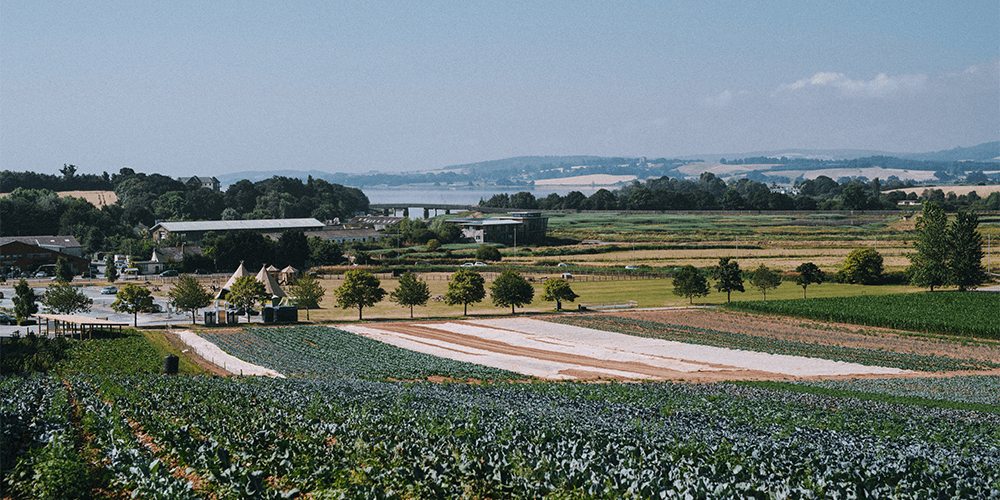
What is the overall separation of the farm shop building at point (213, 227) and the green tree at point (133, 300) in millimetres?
86092

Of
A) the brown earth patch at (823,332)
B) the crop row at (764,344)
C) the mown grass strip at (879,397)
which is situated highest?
the mown grass strip at (879,397)

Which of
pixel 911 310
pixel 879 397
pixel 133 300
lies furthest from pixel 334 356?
pixel 911 310

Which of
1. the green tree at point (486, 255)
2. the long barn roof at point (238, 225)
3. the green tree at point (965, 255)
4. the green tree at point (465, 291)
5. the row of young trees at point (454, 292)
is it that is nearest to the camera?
the row of young trees at point (454, 292)

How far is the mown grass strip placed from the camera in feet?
102

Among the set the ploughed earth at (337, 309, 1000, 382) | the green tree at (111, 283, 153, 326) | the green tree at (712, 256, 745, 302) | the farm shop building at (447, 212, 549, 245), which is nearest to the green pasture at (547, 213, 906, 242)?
the farm shop building at (447, 212, 549, 245)

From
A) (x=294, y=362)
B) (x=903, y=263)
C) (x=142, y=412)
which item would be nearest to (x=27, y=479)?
(x=142, y=412)

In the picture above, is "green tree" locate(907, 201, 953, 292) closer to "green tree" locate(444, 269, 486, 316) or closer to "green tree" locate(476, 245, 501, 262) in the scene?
"green tree" locate(444, 269, 486, 316)

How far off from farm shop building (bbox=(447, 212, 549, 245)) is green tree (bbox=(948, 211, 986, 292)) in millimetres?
84595

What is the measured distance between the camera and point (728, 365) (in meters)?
47.1

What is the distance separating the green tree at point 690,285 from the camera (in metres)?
77.2

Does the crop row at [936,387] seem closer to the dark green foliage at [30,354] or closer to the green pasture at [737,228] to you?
the dark green foliage at [30,354]

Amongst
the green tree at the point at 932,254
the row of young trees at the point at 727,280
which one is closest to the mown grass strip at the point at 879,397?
the row of young trees at the point at 727,280

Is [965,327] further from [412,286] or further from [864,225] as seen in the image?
[864,225]

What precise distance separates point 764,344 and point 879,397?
852 inches
